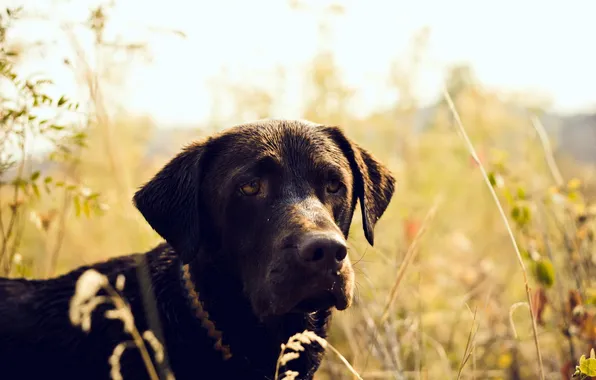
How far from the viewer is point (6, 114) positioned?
3.24m

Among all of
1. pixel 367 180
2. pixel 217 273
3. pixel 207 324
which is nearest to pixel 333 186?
pixel 367 180

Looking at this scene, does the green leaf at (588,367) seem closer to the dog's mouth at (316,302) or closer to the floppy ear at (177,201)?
the dog's mouth at (316,302)

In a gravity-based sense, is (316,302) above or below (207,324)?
above

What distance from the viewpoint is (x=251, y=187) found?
2914 millimetres

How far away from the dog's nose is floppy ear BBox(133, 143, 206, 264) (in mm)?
665

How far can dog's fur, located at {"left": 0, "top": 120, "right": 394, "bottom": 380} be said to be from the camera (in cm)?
276

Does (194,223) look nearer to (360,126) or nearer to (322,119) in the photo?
(322,119)

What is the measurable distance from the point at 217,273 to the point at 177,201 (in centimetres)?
40

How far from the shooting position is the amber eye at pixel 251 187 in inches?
114

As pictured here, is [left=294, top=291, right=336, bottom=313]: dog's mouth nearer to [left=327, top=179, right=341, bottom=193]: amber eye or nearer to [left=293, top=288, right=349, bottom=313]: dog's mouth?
[left=293, top=288, right=349, bottom=313]: dog's mouth

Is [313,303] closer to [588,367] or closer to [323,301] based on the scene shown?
[323,301]

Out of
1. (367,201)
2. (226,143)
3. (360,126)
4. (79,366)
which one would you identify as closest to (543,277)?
(367,201)

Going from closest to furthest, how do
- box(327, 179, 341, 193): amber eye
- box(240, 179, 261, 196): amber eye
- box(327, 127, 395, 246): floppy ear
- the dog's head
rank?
the dog's head, box(240, 179, 261, 196): amber eye, box(327, 179, 341, 193): amber eye, box(327, 127, 395, 246): floppy ear

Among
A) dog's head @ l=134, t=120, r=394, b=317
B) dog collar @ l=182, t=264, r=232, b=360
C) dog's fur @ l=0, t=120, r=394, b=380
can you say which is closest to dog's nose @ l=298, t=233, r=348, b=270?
dog's head @ l=134, t=120, r=394, b=317
